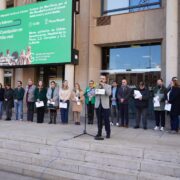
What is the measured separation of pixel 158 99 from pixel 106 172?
474 centimetres

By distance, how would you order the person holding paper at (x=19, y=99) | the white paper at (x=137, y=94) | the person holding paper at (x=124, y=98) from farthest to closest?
the person holding paper at (x=19, y=99) < the person holding paper at (x=124, y=98) < the white paper at (x=137, y=94)

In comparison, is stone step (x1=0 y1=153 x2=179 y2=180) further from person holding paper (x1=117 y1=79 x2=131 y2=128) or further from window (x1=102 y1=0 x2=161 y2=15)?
window (x1=102 y1=0 x2=161 y2=15)

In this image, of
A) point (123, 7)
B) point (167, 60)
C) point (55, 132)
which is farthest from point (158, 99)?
point (123, 7)

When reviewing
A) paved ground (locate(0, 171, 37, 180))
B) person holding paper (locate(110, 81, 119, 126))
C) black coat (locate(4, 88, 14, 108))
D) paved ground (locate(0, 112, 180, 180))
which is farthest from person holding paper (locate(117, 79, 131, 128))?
black coat (locate(4, 88, 14, 108))

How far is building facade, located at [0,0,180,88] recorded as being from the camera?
577 inches

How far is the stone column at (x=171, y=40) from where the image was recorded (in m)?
12.9

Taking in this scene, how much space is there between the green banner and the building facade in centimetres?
84

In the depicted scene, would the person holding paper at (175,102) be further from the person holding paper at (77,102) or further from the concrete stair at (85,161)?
the person holding paper at (77,102)

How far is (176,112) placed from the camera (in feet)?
33.9

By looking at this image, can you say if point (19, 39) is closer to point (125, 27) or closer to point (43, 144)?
point (125, 27)

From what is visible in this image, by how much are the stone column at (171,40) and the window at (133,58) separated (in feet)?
6.73

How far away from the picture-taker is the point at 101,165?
7.49 meters

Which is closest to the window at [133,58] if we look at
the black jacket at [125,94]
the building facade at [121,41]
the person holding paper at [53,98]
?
the building facade at [121,41]

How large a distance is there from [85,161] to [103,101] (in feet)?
6.35
